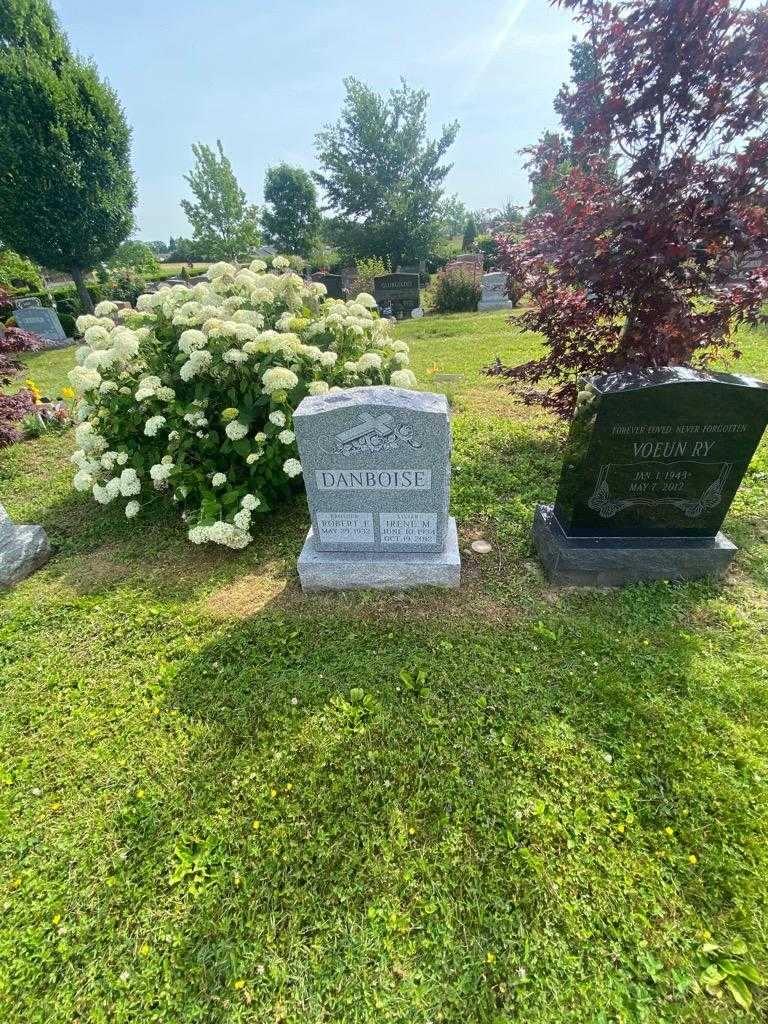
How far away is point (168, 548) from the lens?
3875mm

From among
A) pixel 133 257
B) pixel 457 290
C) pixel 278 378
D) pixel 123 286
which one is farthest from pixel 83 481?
pixel 133 257

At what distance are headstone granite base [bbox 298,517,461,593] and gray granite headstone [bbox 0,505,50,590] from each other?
7.60 ft

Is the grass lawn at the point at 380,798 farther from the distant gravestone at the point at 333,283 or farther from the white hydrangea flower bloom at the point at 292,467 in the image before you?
the distant gravestone at the point at 333,283

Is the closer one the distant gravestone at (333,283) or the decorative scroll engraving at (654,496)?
the decorative scroll engraving at (654,496)

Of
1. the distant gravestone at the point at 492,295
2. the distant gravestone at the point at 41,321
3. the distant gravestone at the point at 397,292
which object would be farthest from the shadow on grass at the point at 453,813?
the distant gravestone at the point at 41,321

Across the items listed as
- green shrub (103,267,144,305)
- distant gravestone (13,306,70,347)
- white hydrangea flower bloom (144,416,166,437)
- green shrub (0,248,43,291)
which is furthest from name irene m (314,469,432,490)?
green shrub (103,267,144,305)

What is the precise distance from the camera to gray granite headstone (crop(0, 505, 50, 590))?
357 cm

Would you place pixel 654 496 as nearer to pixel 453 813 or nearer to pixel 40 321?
pixel 453 813

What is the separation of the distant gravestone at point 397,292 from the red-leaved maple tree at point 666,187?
12.5 metres

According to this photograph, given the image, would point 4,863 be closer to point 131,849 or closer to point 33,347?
point 131,849

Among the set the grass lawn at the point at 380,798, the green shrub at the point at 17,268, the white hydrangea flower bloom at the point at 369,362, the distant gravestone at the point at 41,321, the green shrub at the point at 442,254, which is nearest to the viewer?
the grass lawn at the point at 380,798

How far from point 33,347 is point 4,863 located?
19.4ft

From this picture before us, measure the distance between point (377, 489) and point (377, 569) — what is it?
58cm

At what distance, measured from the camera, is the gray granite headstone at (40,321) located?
14.4 m
